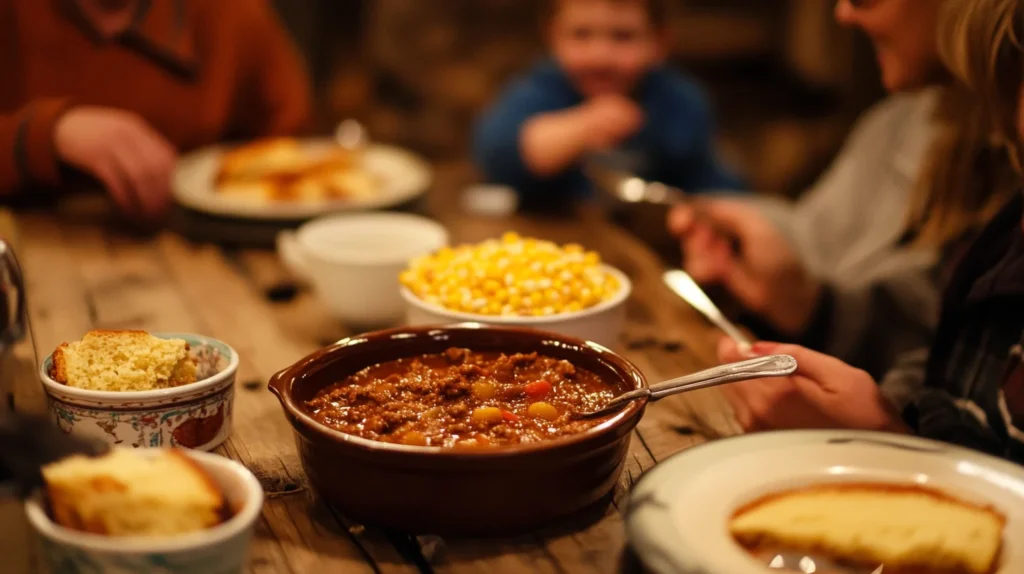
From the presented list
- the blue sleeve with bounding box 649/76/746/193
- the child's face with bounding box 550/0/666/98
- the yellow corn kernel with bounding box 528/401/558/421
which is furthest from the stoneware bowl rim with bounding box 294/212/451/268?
the blue sleeve with bounding box 649/76/746/193

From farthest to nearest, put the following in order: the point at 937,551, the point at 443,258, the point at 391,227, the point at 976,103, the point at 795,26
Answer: the point at 795,26 < the point at 391,227 < the point at 976,103 < the point at 443,258 < the point at 937,551

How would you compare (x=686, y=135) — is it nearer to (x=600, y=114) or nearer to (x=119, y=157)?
(x=600, y=114)

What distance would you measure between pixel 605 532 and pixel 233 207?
52.0 inches

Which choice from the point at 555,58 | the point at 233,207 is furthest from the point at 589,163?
the point at 233,207

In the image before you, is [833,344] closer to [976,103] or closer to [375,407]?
[976,103]

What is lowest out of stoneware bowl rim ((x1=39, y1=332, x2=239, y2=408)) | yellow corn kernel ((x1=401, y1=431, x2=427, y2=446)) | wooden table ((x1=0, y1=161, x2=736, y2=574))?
wooden table ((x1=0, y1=161, x2=736, y2=574))

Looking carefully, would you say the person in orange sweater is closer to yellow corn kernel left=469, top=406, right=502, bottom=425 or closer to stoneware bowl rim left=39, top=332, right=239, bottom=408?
stoneware bowl rim left=39, top=332, right=239, bottom=408

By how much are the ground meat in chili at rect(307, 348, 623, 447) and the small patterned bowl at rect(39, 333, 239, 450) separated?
13 cm

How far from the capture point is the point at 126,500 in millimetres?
861

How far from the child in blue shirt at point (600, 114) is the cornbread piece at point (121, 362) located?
144cm

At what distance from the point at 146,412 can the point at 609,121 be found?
151cm

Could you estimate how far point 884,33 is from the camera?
1.61m

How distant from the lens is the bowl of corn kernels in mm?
1401

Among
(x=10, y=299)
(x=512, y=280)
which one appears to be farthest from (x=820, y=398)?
(x=10, y=299)
